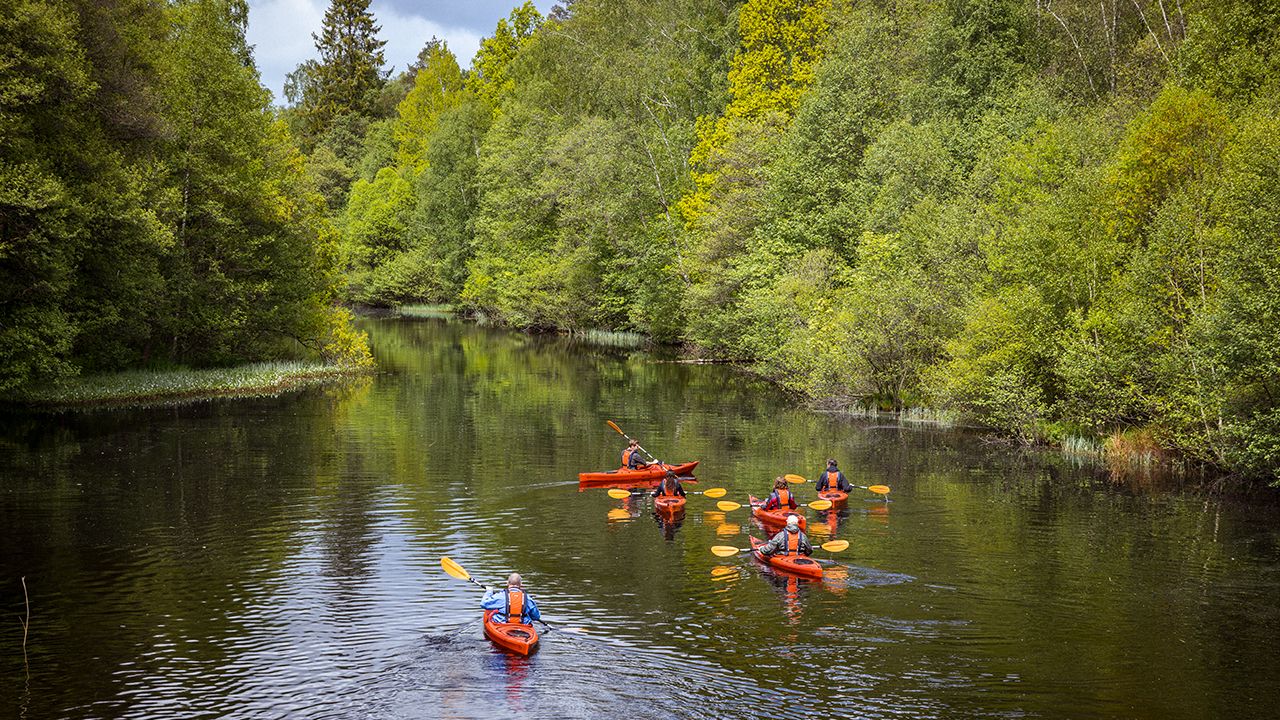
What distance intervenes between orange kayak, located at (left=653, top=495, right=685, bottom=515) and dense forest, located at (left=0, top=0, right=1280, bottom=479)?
14.7 meters

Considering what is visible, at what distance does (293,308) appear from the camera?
5381 centimetres

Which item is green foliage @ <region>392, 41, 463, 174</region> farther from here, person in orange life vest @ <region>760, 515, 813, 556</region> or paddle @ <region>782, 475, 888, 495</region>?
person in orange life vest @ <region>760, 515, 813, 556</region>

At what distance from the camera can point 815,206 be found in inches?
2267

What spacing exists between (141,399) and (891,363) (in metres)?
33.0

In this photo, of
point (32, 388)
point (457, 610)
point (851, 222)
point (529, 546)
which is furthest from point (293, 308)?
point (457, 610)

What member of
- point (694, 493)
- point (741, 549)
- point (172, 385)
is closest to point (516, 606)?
point (741, 549)

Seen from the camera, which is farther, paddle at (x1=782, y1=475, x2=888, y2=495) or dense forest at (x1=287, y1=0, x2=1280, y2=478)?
dense forest at (x1=287, y1=0, x2=1280, y2=478)

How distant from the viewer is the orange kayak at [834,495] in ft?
89.0

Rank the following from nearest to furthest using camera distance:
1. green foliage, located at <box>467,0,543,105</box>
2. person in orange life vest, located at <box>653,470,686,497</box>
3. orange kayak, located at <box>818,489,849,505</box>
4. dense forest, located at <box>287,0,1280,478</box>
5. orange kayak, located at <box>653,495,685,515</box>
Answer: orange kayak, located at <box>653,495,685,515</box> → orange kayak, located at <box>818,489,849,505</box> → person in orange life vest, located at <box>653,470,686,497</box> → dense forest, located at <box>287,0,1280,478</box> → green foliage, located at <box>467,0,543,105</box>

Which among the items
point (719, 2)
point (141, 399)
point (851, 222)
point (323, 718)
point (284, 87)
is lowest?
point (323, 718)

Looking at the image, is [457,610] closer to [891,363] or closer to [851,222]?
[891,363]

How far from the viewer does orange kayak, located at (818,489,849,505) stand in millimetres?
27141

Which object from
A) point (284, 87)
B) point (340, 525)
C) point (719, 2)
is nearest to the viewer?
point (340, 525)

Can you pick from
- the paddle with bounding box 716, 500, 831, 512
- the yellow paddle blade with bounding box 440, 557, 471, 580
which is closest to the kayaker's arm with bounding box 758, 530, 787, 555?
the paddle with bounding box 716, 500, 831, 512
